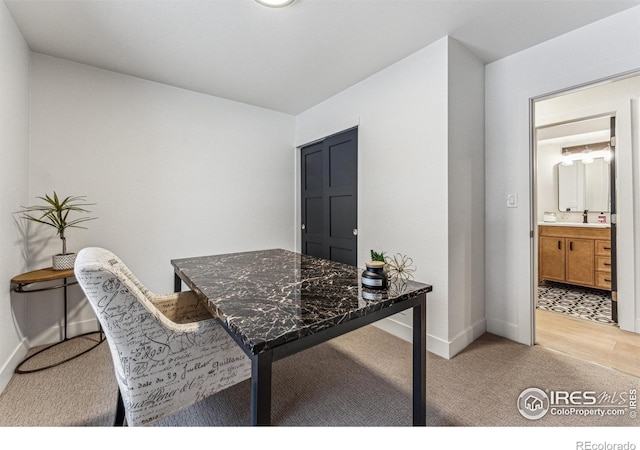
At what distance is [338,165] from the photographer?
11.2 ft

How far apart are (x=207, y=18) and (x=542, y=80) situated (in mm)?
2621

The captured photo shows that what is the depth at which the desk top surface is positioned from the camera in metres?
0.98

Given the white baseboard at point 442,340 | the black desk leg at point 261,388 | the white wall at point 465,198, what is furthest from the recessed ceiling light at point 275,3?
the white baseboard at point 442,340

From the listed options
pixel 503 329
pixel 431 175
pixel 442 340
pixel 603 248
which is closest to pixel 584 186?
pixel 603 248

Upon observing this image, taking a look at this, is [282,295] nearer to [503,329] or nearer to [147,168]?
[503,329]

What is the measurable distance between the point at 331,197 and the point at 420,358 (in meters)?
2.36

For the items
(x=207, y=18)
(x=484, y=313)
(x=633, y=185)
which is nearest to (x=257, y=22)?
(x=207, y=18)

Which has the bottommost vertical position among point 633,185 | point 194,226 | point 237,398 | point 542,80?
point 237,398

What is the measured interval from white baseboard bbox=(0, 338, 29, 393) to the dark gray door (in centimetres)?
282

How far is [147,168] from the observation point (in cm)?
292

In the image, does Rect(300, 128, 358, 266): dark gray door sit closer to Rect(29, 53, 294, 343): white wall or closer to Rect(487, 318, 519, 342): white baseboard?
Rect(29, 53, 294, 343): white wall

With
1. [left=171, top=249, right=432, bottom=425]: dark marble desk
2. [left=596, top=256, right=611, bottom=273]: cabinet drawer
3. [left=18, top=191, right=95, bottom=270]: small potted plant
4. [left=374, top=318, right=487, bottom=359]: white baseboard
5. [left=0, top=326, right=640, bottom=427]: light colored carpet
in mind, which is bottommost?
[left=0, top=326, right=640, bottom=427]: light colored carpet

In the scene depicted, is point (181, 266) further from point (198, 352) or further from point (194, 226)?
point (194, 226)

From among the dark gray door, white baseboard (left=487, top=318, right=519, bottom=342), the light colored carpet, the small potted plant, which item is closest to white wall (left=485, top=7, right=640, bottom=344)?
white baseboard (left=487, top=318, right=519, bottom=342)
